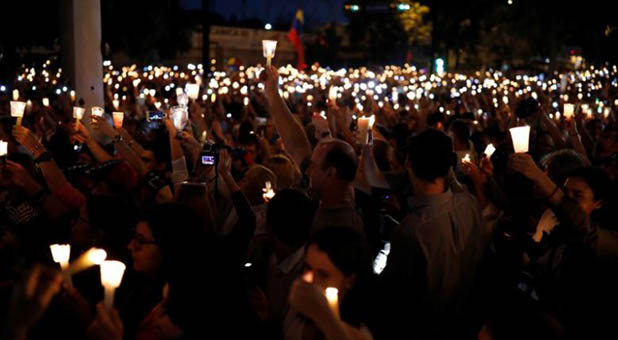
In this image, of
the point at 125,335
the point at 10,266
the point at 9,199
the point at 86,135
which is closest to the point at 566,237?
the point at 125,335

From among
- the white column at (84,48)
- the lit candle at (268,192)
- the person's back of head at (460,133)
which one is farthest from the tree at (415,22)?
the lit candle at (268,192)

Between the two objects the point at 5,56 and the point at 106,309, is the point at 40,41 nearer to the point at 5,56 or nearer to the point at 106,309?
the point at 5,56

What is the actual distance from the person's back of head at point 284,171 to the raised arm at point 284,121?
315 millimetres

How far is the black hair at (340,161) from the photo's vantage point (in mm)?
4352

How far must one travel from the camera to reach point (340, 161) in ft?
14.3

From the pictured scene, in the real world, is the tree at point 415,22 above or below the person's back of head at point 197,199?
above

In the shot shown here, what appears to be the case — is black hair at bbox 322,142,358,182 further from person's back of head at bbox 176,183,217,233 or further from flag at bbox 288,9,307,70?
flag at bbox 288,9,307,70

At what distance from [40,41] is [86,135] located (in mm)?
23537

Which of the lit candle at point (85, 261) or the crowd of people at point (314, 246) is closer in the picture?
the lit candle at point (85, 261)

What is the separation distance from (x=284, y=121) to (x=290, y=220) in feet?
6.36

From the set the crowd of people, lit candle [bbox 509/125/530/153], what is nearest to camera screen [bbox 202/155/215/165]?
the crowd of people

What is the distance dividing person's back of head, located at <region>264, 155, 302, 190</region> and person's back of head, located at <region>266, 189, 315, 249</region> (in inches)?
85.7

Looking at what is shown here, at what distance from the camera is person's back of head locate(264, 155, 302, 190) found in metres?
6.21

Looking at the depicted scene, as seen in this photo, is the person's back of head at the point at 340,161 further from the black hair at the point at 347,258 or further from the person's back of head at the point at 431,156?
the black hair at the point at 347,258
